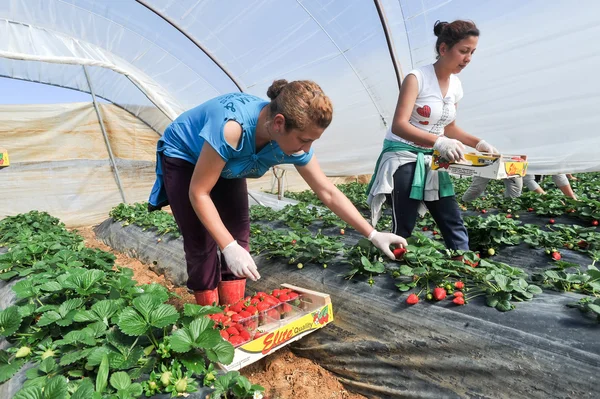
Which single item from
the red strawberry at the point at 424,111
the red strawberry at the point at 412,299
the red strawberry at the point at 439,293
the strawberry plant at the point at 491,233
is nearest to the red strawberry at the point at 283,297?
the red strawberry at the point at 412,299

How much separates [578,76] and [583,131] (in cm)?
45

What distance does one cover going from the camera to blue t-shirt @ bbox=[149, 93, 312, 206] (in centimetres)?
155

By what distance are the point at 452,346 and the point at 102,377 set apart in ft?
4.36

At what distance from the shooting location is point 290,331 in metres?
1.90

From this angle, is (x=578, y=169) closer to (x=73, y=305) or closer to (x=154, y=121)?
(x=73, y=305)

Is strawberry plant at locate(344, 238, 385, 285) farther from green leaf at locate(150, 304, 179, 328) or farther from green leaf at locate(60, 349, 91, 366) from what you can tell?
green leaf at locate(60, 349, 91, 366)

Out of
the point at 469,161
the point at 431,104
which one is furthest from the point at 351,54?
the point at 469,161

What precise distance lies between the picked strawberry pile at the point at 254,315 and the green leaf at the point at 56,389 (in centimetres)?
60

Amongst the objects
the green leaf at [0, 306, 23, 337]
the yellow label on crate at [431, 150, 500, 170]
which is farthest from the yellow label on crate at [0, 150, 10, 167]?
the yellow label on crate at [431, 150, 500, 170]

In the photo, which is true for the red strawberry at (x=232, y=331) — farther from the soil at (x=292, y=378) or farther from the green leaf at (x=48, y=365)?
the green leaf at (x=48, y=365)

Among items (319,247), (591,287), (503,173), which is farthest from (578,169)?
(319,247)

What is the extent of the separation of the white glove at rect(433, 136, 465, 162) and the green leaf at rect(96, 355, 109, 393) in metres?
1.89

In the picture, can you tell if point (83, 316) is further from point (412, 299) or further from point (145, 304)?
point (412, 299)

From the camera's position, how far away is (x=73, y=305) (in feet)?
5.23
